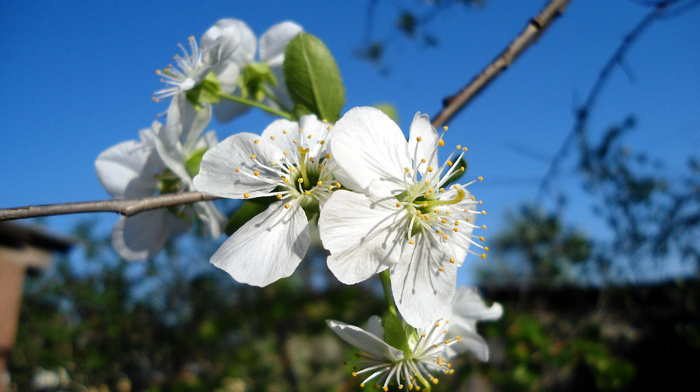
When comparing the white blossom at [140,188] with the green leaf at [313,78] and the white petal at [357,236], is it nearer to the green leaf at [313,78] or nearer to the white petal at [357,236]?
the green leaf at [313,78]

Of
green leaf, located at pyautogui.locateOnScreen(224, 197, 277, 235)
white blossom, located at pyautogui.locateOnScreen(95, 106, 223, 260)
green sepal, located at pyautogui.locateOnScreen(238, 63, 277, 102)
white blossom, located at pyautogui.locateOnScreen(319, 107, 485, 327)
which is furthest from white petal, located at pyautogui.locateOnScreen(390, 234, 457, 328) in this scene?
Result: green sepal, located at pyautogui.locateOnScreen(238, 63, 277, 102)

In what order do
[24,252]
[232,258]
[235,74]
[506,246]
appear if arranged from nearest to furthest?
[232,258]
[235,74]
[24,252]
[506,246]

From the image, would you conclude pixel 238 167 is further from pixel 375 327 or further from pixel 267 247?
pixel 375 327

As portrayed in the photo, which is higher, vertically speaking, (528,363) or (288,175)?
(288,175)

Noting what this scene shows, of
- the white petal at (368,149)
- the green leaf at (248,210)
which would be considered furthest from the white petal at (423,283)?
the green leaf at (248,210)

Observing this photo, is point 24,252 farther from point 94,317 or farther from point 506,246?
point 506,246

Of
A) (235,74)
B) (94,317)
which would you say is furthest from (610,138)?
(94,317)

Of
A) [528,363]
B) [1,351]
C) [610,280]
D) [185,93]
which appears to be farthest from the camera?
[1,351]
